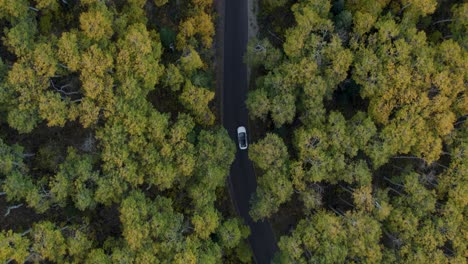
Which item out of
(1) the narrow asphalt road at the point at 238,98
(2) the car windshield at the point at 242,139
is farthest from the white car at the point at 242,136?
(1) the narrow asphalt road at the point at 238,98

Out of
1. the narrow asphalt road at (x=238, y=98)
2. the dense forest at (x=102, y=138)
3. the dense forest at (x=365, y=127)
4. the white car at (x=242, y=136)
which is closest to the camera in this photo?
the dense forest at (x=102, y=138)

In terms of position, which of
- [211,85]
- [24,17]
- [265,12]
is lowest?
[211,85]

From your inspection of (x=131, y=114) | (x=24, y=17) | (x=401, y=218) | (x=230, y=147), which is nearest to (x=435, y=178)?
(x=401, y=218)

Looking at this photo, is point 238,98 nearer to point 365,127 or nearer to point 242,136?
point 242,136

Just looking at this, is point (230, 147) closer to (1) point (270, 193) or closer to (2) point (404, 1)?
(1) point (270, 193)

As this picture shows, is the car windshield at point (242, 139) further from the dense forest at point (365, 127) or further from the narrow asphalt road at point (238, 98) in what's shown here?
the dense forest at point (365, 127)

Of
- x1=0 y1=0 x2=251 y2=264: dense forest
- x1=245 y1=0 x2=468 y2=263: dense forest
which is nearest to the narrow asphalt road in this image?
x1=245 y1=0 x2=468 y2=263: dense forest
